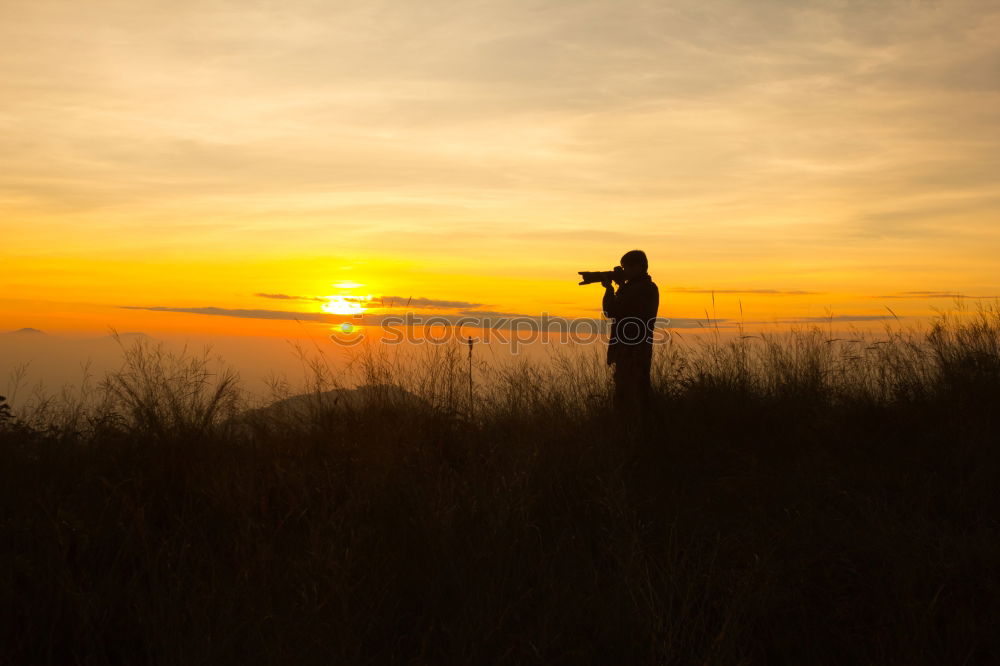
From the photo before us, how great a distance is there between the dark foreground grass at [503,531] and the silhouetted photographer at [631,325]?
340mm

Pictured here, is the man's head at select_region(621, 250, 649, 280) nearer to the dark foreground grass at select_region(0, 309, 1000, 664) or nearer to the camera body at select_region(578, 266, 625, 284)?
the camera body at select_region(578, 266, 625, 284)

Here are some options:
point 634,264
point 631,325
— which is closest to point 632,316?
point 631,325

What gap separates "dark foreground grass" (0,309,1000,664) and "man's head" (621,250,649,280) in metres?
1.26

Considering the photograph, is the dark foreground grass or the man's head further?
the man's head

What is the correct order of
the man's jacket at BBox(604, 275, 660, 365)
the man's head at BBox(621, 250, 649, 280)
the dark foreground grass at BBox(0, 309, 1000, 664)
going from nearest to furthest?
the dark foreground grass at BBox(0, 309, 1000, 664)
the man's jacket at BBox(604, 275, 660, 365)
the man's head at BBox(621, 250, 649, 280)

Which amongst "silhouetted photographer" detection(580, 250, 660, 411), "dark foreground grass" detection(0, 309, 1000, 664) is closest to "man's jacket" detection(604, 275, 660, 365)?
"silhouetted photographer" detection(580, 250, 660, 411)

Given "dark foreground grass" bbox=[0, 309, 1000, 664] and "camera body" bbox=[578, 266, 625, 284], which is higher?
"camera body" bbox=[578, 266, 625, 284]

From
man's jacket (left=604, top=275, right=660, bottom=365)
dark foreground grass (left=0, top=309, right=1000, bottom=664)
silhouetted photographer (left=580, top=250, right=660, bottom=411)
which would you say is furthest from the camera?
man's jacket (left=604, top=275, right=660, bottom=365)

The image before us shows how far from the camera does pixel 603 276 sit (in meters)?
7.42

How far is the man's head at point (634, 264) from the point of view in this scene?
23.5 feet

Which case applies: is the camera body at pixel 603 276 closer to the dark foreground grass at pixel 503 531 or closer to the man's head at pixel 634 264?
the man's head at pixel 634 264

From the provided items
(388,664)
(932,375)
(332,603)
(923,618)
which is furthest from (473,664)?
(932,375)

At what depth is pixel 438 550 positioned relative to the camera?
3611 mm

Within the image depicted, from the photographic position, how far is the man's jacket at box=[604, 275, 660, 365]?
6.88 m
